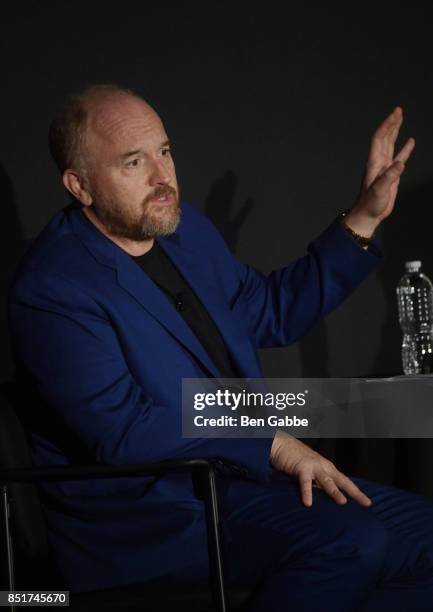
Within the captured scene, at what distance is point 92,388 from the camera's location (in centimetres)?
160

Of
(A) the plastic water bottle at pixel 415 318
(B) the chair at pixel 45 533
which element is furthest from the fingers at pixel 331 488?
(A) the plastic water bottle at pixel 415 318

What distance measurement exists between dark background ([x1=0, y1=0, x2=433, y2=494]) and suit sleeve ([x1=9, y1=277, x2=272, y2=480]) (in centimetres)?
66

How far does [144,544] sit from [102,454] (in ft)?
0.60

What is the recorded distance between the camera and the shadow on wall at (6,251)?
7.50 feet

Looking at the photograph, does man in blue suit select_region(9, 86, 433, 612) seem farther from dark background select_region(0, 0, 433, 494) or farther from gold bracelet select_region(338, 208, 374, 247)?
dark background select_region(0, 0, 433, 494)

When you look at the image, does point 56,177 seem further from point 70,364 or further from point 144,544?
point 144,544

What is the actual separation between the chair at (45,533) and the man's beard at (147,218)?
382 millimetres

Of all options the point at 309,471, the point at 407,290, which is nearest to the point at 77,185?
the point at 309,471

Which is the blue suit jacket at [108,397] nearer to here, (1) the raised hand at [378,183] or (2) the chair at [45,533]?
(2) the chair at [45,533]

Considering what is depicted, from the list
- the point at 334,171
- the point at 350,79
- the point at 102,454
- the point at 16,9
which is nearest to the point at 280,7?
the point at 350,79

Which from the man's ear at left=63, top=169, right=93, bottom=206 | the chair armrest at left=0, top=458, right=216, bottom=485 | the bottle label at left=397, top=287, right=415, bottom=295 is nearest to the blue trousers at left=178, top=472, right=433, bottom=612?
the chair armrest at left=0, top=458, right=216, bottom=485

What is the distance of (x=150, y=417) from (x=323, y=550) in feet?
1.25

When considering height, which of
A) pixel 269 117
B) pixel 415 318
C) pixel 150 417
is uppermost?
pixel 269 117

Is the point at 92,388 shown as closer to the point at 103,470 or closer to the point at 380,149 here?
the point at 103,470
